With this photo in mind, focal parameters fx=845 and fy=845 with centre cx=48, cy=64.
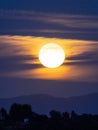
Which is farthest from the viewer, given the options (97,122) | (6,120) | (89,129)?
(6,120)

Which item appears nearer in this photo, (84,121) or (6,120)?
(84,121)

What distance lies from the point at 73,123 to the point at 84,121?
5.26 feet

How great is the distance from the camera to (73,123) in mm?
72625

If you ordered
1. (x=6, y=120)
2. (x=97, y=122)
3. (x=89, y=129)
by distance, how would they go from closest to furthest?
(x=89, y=129)
(x=97, y=122)
(x=6, y=120)

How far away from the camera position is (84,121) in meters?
73.9

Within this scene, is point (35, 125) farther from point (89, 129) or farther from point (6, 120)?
point (6, 120)

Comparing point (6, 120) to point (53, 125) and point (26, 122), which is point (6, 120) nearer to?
point (26, 122)

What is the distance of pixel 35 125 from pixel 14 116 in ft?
51.5

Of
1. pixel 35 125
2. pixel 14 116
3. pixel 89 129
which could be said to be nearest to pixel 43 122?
pixel 35 125

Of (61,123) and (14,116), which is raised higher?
(14,116)

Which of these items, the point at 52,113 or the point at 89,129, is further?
the point at 52,113

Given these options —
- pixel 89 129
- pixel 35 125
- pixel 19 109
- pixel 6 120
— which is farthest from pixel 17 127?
pixel 19 109

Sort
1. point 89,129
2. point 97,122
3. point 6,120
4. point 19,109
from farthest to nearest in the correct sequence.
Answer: point 19,109 → point 6,120 → point 97,122 → point 89,129

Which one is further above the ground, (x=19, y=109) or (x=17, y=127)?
(x=19, y=109)
